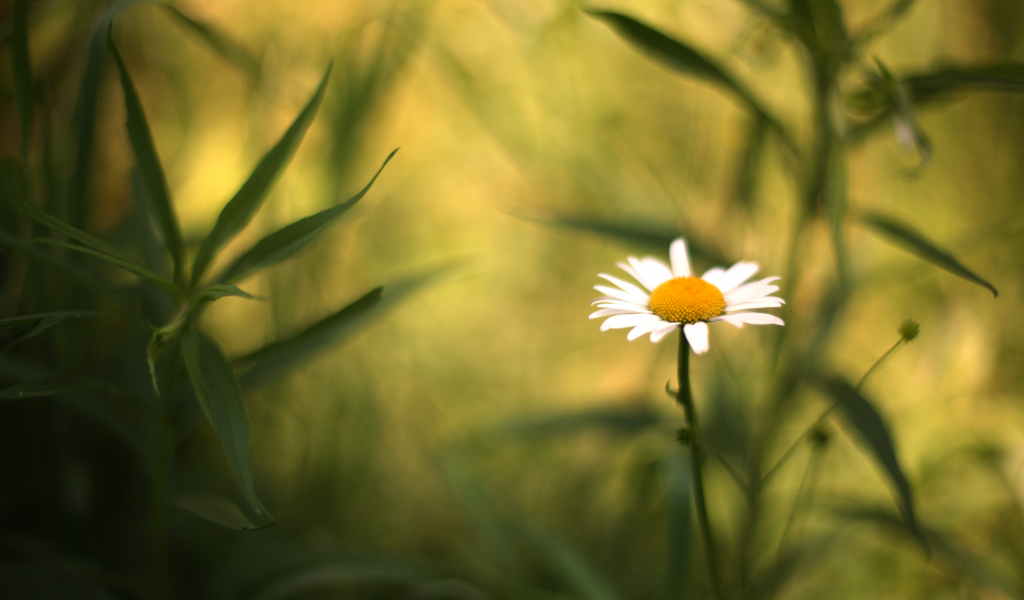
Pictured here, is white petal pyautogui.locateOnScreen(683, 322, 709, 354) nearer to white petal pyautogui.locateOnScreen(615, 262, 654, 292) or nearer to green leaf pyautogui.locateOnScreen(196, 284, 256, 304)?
white petal pyautogui.locateOnScreen(615, 262, 654, 292)

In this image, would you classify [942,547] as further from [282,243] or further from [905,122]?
[282,243]

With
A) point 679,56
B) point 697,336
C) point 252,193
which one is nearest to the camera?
point 697,336

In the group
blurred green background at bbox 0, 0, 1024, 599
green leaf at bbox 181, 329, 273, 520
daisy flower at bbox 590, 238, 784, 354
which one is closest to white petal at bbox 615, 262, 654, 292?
daisy flower at bbox 590, 238, 784, 354

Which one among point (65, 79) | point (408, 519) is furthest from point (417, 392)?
point (65, 79)

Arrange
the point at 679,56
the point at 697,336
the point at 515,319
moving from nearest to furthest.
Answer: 1. the point at 697,336
2. the point at 679,56
3. the point at 515,319

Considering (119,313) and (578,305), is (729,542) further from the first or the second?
(119,313)

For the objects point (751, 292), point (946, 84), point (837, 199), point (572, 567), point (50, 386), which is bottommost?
point (572, 567)

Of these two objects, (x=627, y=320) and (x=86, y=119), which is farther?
Result: (x=86, y=119)

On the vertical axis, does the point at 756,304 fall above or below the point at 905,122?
below

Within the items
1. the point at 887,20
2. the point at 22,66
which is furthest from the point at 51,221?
the point at 887,20

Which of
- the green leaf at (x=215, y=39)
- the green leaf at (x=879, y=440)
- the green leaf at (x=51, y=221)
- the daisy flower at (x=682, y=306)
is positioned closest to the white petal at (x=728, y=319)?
the daisy flower at (x=682, y=306)
